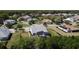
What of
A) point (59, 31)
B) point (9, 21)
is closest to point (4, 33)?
point (9, 21)

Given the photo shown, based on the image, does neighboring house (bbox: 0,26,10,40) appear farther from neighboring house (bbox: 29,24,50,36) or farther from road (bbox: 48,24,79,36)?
road (bbox: 48,24,79,36)

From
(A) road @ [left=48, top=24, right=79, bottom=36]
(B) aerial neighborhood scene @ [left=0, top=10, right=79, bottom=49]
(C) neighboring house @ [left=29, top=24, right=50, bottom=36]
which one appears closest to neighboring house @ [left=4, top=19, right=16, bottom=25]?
(B) aerial neighborhood scene @ [left=0, top=10, right=79, bottom=49]

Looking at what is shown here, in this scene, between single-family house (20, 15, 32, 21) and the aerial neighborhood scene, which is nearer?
the aerial neighborhood scene

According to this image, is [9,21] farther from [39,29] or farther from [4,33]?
[39,29]
